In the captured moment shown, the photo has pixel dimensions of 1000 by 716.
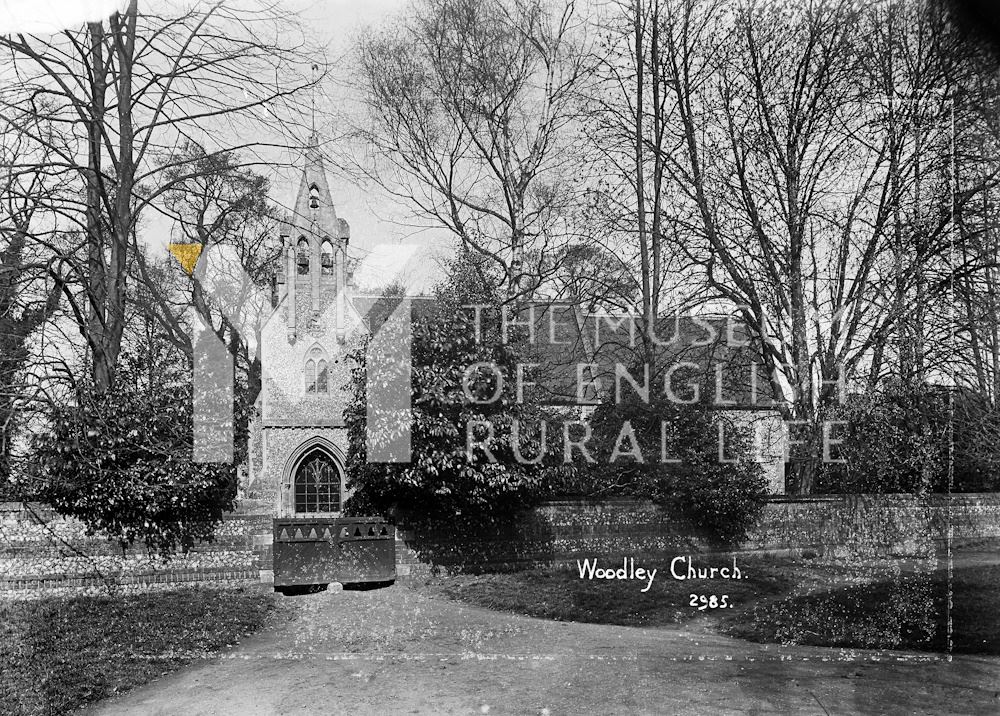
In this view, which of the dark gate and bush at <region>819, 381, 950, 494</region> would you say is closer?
the dark gate

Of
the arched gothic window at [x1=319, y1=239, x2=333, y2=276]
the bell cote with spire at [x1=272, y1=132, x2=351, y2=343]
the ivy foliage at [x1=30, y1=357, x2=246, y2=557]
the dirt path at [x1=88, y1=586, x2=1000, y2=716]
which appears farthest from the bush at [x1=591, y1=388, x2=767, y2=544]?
the ivy foliage at [x1=30, y1=357, x2=246, y2=557]

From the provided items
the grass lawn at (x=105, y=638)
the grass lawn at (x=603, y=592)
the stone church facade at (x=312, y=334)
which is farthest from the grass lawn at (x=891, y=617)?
the grass lawn at (x=105, y=638)

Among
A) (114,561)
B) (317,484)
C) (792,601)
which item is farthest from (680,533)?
(114,561)

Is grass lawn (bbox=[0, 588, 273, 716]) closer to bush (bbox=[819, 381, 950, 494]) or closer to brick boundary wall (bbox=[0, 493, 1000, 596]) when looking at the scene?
brick boundary wall (bbox=[0, 493, 1000, 596])

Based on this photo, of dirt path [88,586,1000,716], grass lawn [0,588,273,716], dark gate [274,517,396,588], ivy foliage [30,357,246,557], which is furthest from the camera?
ivy foliage [30,357,246,557]

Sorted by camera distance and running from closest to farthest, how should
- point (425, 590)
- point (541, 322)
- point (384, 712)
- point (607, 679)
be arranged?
point (384, 712) < point (607, 679) < point (425, 590) < point (541, 322)

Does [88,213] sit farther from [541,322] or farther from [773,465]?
[773,465]

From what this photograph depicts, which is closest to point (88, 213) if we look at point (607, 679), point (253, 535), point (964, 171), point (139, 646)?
point (253, 535)
